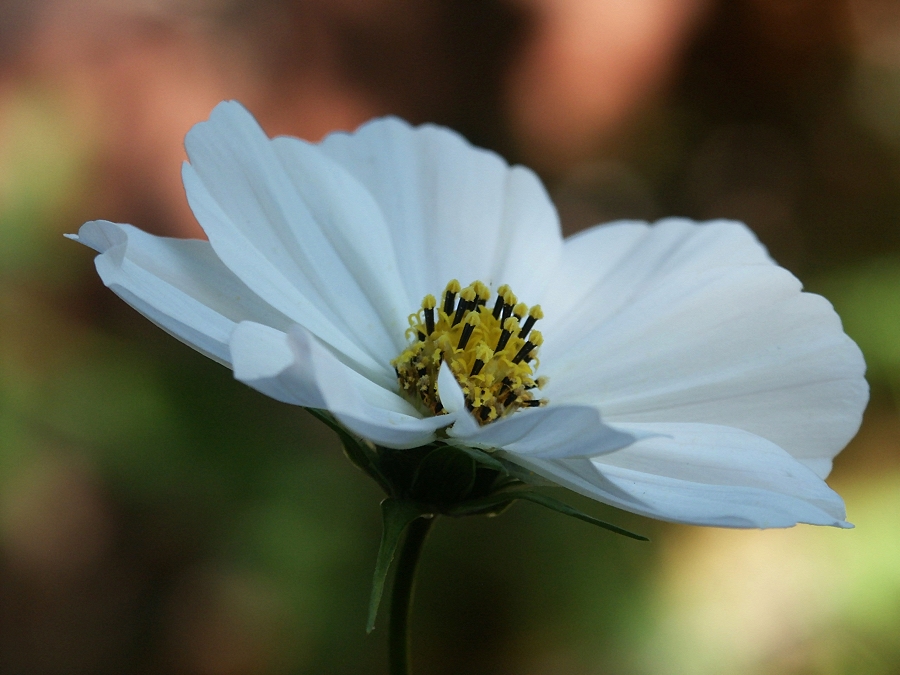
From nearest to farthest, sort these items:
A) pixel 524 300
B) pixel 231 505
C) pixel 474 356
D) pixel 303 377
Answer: pixel 303 377 → pixel 474 356 → pixel 524 300 → pixel 231 505

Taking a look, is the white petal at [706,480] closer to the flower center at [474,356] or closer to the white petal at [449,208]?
the flower center at [474,356]

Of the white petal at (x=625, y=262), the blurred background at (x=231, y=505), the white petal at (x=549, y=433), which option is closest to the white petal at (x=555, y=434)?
the white petal at (x=549, y=433)

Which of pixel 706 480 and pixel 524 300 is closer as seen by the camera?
pixel 706 480

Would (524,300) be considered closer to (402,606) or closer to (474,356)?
(474,356)

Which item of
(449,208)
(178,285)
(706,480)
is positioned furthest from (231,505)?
(706,480)

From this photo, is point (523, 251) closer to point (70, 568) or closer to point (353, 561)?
Result: point (353, 561)
